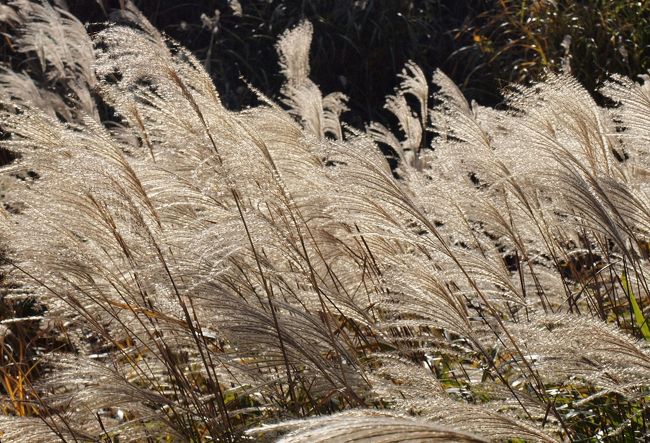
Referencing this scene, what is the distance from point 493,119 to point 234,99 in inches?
231

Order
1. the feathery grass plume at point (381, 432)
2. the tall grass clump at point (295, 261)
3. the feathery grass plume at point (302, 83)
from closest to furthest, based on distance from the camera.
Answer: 1. the feathery grass plume at point (381, 432)
2. the tall grass clump at point (295, 261)
3. the feathery grass plume at point (302, 83)

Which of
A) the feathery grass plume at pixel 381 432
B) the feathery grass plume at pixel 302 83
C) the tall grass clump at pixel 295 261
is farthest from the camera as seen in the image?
the feathery grass plume at pixel 302 83

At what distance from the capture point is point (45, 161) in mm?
3109

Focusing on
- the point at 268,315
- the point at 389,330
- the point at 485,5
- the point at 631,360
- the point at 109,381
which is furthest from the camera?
the point at 485,5

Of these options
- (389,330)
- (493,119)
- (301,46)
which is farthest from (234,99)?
(389,330)

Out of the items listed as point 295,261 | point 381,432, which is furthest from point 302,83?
point 381,432

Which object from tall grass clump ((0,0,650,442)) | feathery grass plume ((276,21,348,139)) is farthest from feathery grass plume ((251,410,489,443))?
feathery grass plume ((276,21,348,139))

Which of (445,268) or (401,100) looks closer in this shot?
(445,268)

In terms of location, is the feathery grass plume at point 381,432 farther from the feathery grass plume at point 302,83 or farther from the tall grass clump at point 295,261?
the feathery grass plume at point 302,83

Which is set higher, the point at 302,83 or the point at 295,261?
the point at 302,83

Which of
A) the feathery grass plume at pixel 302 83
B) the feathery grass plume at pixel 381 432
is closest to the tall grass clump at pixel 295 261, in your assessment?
the feathery grass plume at pixel 381 432

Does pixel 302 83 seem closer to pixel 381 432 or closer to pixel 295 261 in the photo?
pixel 295 261

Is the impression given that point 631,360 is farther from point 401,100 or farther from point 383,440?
point 401,100

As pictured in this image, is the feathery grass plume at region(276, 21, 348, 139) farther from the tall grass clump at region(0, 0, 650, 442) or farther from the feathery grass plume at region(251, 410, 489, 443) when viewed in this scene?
the feathery grass plume at region(251, 410, 489, 443)
